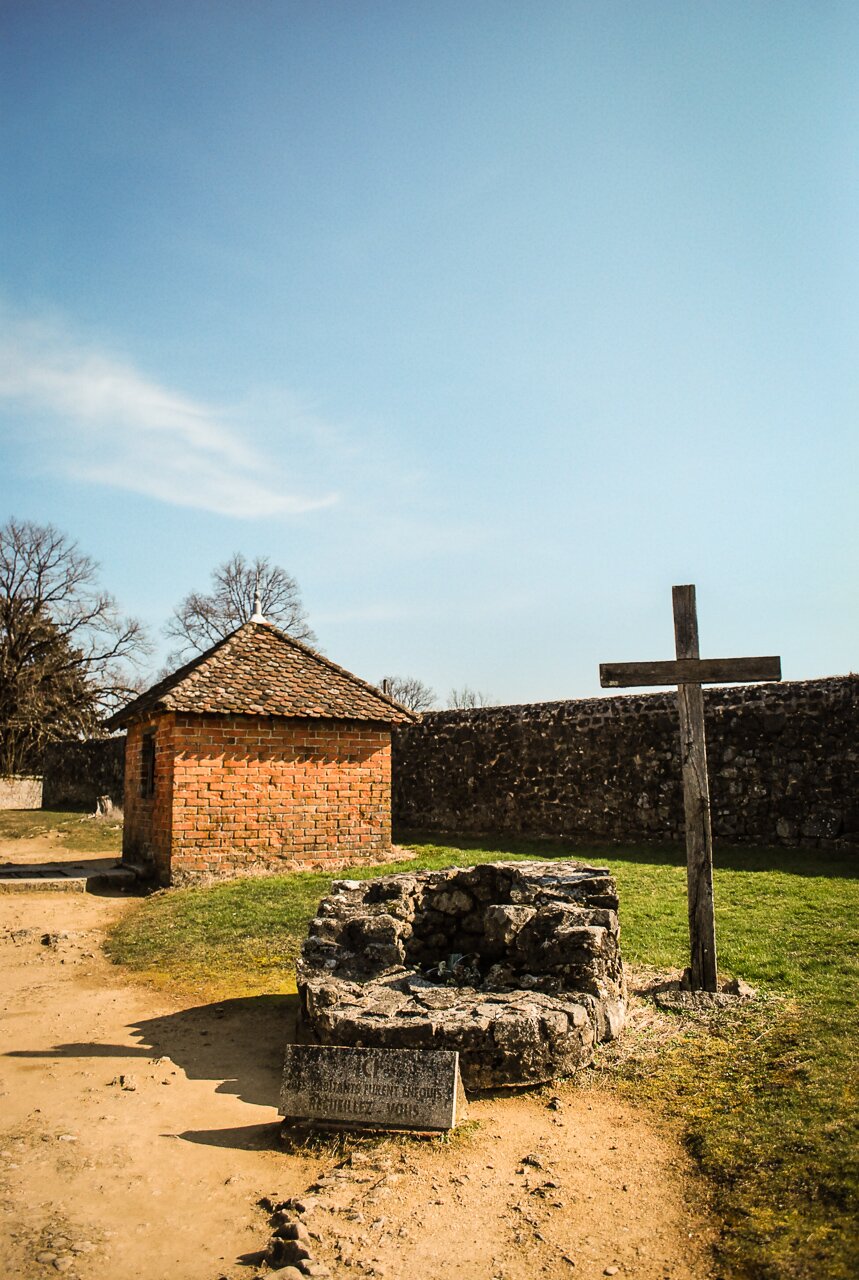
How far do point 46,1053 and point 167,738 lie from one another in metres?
8.04

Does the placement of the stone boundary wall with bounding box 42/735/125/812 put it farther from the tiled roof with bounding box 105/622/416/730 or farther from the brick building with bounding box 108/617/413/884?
the brick building with bounding box 108/617/413/884

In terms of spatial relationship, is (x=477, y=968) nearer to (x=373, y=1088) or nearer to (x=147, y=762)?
(x=373, y=1088)

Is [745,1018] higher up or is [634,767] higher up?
[634,767]

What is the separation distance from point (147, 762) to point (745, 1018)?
12.2m

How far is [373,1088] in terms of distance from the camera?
5.19 meters

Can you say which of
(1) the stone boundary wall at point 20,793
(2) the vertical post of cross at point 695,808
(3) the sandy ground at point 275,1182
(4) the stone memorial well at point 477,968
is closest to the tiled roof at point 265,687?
(4) the stone memorial well at point 477,968

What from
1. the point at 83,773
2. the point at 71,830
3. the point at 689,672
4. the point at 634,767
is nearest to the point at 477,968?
the point at 689,672

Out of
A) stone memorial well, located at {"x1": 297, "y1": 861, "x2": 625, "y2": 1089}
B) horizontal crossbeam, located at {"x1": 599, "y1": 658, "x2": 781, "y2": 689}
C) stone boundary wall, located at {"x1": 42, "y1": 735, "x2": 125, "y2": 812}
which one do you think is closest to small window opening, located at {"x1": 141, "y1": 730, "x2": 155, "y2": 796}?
stone memorial well, located at {"x1": 297, "y1": 861, "x2": 625, "y2": 1089}

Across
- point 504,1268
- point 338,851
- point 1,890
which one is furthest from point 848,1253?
point 1,890

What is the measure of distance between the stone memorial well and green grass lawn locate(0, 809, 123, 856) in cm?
1375

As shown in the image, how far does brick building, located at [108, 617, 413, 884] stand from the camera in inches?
557

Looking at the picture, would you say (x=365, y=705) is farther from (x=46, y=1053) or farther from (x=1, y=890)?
(x=46, y=1053)

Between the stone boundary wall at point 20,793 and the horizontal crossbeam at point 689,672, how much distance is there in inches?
1300

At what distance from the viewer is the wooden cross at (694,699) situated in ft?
24.0
